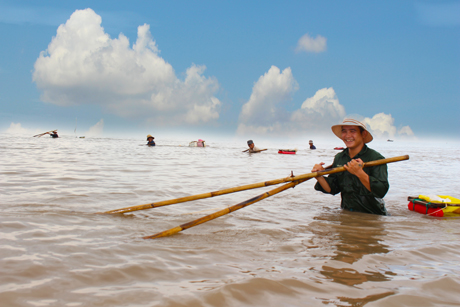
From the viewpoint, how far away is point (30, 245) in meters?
2.89

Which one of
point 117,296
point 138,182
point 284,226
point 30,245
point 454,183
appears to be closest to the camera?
point 117,296

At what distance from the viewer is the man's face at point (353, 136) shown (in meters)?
4.62

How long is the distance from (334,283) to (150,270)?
148 cm

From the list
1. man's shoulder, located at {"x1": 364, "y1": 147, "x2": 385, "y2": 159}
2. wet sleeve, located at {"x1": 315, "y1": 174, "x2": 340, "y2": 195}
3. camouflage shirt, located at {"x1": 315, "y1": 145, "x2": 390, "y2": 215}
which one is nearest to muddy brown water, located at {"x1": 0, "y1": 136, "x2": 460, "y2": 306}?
camouflage shirt, located at {"x1": 315, "y1": 145, "x2": 390, "y2": 215}

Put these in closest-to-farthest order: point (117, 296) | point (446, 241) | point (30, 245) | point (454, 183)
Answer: point (117, 296) → point (30, 245) → point (446, 241) → point (454, 183)

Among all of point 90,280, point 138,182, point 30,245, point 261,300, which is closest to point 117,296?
point 90,280

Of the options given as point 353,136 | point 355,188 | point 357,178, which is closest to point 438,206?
point 355,188

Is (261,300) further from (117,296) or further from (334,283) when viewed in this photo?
(117,296)

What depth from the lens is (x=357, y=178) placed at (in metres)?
4.73

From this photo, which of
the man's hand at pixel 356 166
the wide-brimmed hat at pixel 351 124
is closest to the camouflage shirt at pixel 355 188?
the wide-brimmed hat at pixel 351 124

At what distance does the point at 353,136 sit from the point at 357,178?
2.26 feet

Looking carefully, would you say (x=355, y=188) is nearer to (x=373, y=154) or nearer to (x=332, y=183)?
(x=332, y=183)

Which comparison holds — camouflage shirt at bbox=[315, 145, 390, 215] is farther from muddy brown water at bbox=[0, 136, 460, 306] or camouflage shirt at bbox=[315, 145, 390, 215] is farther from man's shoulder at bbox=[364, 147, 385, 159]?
muddy brown water at bbox=[0, 136, 460, 306]

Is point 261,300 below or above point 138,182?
below
